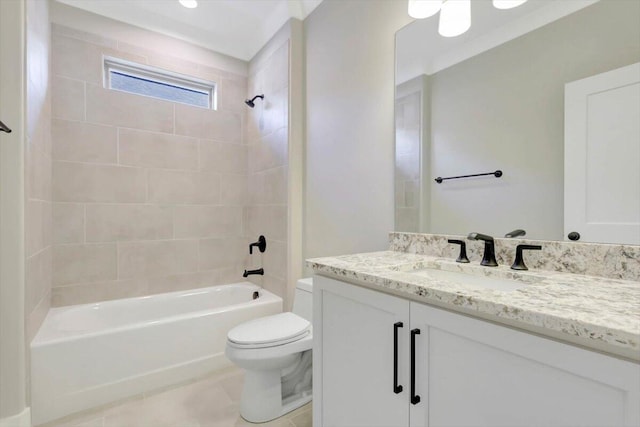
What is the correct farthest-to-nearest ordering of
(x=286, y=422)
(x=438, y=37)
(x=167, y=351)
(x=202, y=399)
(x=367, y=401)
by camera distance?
(x=167, y=351) < (x=202, y=399) < (x=286, y=422) < (x=438, y=37) < (x=367, y=401)

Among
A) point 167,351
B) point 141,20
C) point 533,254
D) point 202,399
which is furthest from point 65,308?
point 533,254

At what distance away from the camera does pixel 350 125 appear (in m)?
1.83

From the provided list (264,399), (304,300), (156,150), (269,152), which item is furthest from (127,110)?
(264,399)

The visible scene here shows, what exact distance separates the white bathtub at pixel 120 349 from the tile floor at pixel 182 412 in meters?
0.07

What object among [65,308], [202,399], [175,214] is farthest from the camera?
[175,214]

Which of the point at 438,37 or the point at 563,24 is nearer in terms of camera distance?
the point at 563,24

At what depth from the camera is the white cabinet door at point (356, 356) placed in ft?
2.97

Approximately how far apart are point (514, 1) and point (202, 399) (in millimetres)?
2517

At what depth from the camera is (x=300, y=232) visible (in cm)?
231

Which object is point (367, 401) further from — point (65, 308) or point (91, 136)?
point (91, 136)

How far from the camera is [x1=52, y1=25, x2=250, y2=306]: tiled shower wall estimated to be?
7.05 feet

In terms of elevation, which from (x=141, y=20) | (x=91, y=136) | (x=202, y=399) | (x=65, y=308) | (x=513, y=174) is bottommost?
(x=202, y=399)

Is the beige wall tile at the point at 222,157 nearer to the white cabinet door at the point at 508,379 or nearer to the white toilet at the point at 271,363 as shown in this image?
the white toilet at the point at 271,363

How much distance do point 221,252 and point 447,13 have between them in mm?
2457
